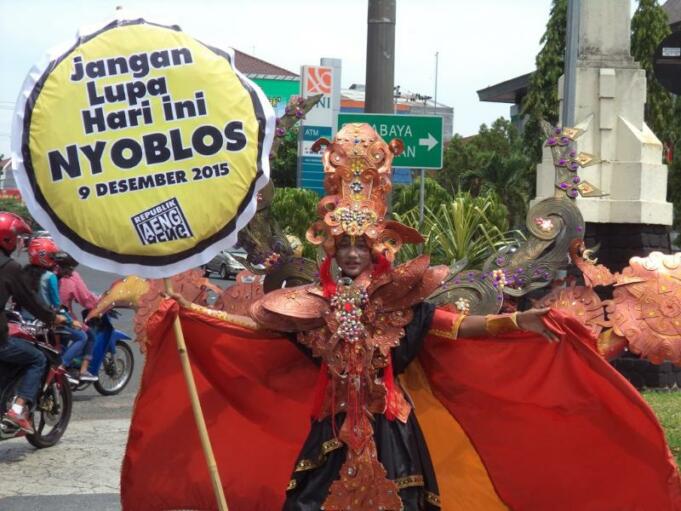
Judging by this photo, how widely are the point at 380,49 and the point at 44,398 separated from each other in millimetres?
3746

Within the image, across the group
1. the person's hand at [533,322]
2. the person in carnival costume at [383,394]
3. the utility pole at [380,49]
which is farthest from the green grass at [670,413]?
the utility pole at [380,49]

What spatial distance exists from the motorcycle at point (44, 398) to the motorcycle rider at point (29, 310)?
69 mm

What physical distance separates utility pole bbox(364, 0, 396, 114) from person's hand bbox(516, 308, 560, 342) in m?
3.69

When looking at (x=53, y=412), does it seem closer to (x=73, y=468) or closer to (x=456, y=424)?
(x=73, y=468)

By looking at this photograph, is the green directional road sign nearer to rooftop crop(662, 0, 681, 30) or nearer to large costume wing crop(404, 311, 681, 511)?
large costume wing crop(404, 311, 681, 511)

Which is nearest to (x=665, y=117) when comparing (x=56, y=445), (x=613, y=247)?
(x=613, y=247)

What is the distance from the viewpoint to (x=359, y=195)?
16.7ft

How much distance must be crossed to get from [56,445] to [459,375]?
481 centimetres

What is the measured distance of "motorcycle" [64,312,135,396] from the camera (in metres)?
12.3

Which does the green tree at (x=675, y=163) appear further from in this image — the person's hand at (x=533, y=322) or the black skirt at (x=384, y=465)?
the black skirt at (x=384, y=465)

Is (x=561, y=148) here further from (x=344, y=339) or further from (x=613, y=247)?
(x=613, y=247)

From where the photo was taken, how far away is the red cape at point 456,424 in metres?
5.36

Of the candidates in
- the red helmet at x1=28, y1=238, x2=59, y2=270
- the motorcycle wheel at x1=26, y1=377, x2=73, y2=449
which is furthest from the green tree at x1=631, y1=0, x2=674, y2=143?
the motorcycle wheel at x1=26, y1=377, x2=73, y2=449

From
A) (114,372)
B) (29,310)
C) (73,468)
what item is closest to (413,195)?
(114,372)
